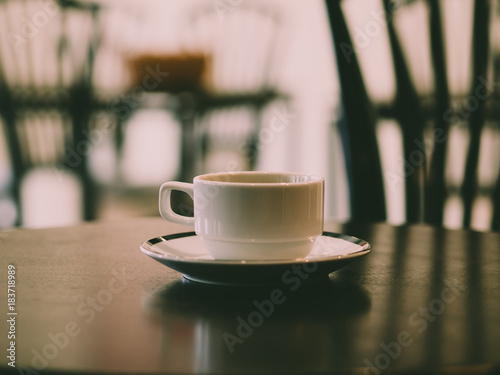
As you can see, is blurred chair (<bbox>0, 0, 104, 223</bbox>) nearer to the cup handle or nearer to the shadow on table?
the cup handle

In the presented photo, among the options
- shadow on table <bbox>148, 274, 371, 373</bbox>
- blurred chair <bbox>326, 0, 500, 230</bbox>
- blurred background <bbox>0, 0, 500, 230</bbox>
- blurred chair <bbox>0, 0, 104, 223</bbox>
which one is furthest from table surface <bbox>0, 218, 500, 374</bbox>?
blurred chair <bbox>0, 0, 104, 223</bbox>

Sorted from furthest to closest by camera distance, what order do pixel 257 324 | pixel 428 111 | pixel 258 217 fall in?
1. pixel 428 111
2. pixel 258 217
3. pixel 257 324

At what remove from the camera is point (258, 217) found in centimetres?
50

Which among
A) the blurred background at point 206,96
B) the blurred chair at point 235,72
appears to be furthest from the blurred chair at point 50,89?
the blurred chair at point 235,72

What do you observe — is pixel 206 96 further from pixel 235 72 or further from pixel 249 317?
pixel 249 317

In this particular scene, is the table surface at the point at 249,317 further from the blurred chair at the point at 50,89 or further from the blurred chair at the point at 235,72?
the blurred chair at the point at 235,72

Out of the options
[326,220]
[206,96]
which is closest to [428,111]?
[326,220]

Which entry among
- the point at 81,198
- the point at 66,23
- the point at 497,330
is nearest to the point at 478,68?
the point at 497,330

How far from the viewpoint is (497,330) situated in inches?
15.1

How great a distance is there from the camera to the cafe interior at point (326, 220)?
36 cm

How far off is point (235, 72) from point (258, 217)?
2.56 metres

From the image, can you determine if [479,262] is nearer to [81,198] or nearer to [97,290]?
[97,290]

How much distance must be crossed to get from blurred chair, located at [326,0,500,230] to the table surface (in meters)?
0.28

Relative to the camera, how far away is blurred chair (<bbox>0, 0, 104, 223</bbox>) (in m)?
2.19
